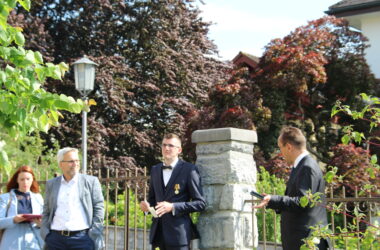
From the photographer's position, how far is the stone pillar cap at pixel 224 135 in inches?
215

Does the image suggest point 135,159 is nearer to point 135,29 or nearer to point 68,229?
point 135,29

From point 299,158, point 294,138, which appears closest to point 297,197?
point 299,158

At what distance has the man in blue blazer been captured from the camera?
5.62 meters

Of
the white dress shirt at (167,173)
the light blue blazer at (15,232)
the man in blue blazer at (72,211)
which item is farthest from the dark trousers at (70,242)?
the white dress shirt at (167,173)

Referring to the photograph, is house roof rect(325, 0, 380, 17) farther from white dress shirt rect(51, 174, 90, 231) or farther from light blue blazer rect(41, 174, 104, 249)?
white dress shirt rect(51, 174, 90, 231)

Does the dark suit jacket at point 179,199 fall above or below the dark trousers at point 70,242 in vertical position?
above

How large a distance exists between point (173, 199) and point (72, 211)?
1.00 m

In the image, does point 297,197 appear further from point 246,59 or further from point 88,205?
point 246,59

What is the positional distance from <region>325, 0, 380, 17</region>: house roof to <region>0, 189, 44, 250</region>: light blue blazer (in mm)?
11951

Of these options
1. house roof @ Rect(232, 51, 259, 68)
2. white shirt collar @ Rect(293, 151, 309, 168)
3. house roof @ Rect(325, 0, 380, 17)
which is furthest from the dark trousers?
house roof @ Rect(325, 0, 380, 17)

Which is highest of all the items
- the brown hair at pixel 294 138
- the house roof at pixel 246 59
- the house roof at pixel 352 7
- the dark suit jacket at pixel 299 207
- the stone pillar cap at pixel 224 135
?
the house roof at pixel 352 7

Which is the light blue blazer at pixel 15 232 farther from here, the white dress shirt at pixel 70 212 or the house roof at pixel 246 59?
the house roof at pixel 246 59

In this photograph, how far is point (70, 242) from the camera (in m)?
5.57

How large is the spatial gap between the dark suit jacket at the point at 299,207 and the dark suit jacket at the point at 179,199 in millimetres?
880
